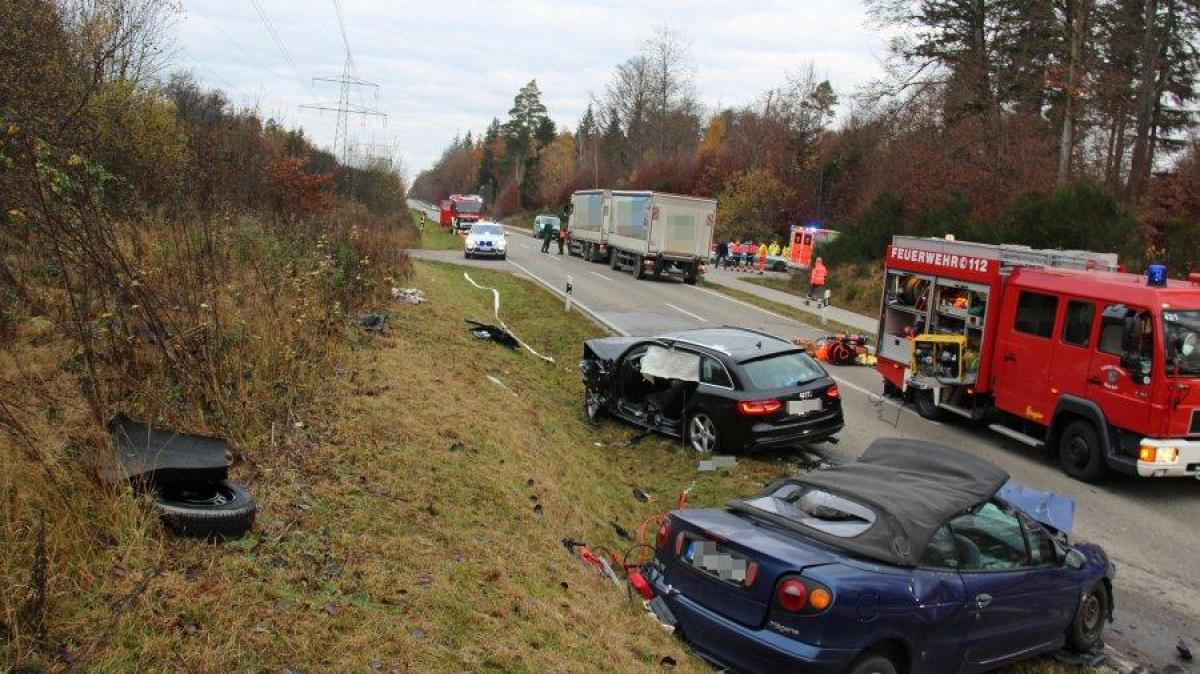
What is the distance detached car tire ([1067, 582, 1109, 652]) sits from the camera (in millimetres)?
6217

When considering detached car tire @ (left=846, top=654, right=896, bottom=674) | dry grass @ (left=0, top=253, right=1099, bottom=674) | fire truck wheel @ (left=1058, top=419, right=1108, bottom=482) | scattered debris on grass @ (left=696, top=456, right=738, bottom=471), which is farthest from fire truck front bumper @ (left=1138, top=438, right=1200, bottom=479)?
detached car tire @ (left=846, top=654, right=896, bottom=674)

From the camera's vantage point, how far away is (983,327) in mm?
12117

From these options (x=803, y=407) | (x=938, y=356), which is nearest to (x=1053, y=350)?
(x=938, y=356)

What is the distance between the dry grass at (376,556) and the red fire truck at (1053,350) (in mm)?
3843

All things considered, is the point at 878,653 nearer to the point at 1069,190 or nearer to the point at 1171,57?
the point at 1069,190

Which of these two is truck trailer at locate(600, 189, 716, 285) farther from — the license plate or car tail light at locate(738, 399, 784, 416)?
car tail light at locate(738, 399, 784, 416)

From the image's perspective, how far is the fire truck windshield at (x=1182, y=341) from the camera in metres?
9.44

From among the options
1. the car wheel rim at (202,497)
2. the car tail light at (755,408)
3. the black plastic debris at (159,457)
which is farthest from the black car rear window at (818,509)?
the car tail light at (755,408)

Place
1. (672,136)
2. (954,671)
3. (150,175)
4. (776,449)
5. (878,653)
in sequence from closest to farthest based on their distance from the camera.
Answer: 1. (878,653)
2. (954,671)
3. (776,449)
4. (150,175)
5. (672,136)

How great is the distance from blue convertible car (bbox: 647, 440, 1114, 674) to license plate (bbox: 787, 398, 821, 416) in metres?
3.50

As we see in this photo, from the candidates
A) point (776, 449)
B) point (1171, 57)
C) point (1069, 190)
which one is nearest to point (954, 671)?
point (776, 449)

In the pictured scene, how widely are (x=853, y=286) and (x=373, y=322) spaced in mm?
23409

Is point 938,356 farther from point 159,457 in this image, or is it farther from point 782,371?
point 159,457

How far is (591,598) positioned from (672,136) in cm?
7769
